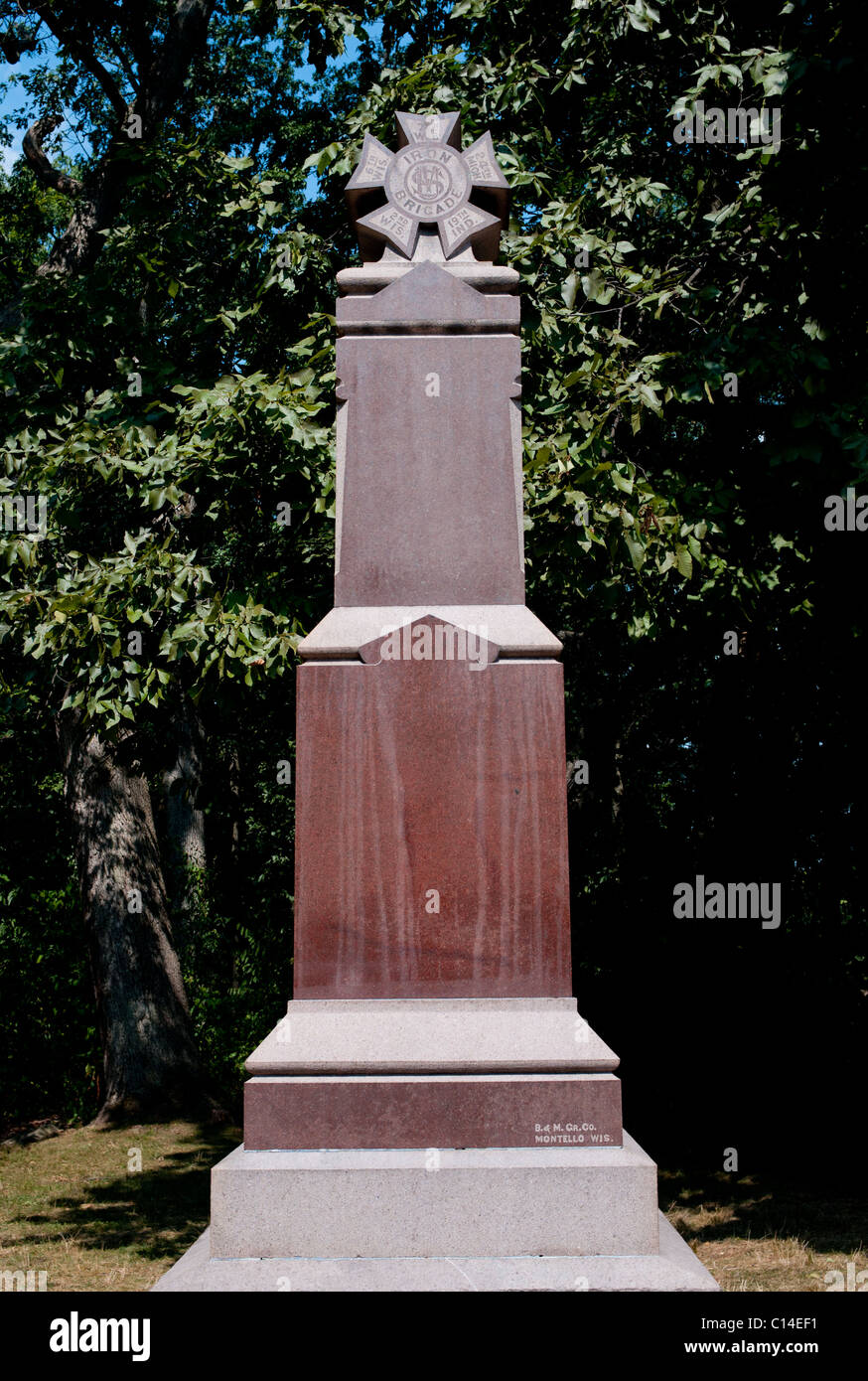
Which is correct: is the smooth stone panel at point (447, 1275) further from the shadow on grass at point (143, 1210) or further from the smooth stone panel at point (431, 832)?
the shadow on grass at point (143, 1210)

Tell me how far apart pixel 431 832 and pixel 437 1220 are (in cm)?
131

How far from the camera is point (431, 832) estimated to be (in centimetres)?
448

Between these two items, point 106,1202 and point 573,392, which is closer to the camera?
point 573,392

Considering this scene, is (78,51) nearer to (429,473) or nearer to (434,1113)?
(429,473)

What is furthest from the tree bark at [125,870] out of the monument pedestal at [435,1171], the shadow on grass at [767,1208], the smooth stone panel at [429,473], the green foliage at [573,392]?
the monument pedestal at [435,1171]

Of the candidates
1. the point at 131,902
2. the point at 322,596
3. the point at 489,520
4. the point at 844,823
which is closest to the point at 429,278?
the point at 489,520

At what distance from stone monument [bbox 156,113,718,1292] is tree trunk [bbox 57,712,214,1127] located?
8174 mm

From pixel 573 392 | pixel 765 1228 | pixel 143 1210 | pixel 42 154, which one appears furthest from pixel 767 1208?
pixel 42 154

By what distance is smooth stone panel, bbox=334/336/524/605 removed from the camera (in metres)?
4.86

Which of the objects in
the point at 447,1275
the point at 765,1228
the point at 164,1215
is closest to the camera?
the point at 447,1275

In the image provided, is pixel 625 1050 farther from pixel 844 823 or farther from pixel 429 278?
pixel 429 278

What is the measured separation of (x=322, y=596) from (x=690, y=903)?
18.4ft

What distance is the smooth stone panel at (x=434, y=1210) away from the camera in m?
3.81

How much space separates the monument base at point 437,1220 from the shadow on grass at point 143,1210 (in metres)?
4.95
